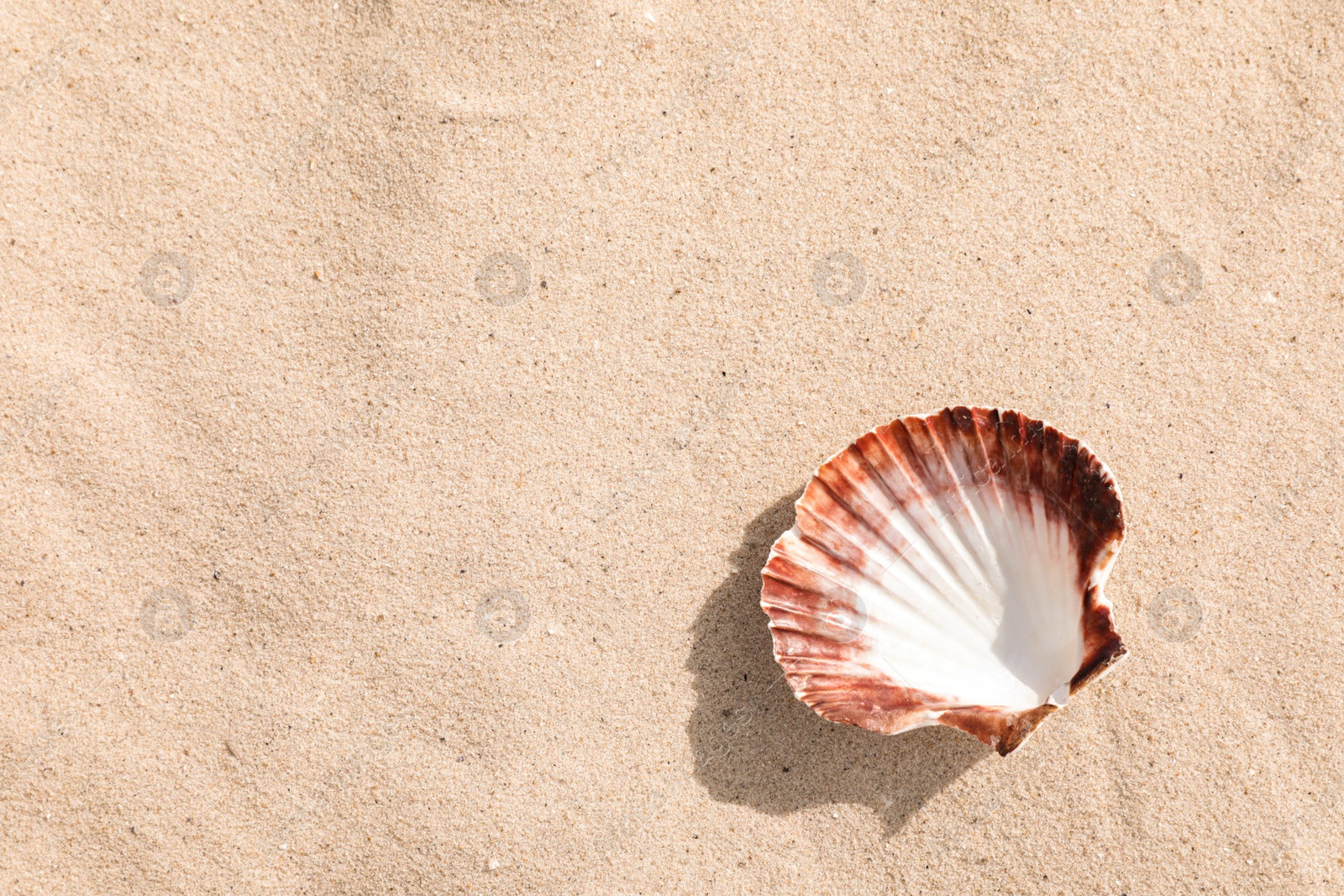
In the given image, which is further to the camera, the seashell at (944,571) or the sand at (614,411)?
the sand at (614,411)

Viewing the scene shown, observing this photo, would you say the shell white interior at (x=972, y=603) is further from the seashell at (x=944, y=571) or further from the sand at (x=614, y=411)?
the sand at (x=614, y=411)

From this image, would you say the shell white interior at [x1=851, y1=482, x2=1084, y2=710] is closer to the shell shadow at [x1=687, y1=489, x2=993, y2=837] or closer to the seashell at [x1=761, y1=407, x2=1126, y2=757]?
the seashell at [x1=761, y1=407, x2=1126, y2=757]

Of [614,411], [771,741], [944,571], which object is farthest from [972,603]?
[614,411]

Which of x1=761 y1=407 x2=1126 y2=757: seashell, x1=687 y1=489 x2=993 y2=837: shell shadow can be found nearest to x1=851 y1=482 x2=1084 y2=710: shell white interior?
x1=761 y1=407 x2=1126 y2=757: seashell

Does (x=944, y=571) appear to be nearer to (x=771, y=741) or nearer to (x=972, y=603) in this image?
(x=972, y=603)

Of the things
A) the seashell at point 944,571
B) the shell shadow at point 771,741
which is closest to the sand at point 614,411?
the shell shadow at point 771,741

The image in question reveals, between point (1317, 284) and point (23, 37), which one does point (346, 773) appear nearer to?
point (23, 37)
